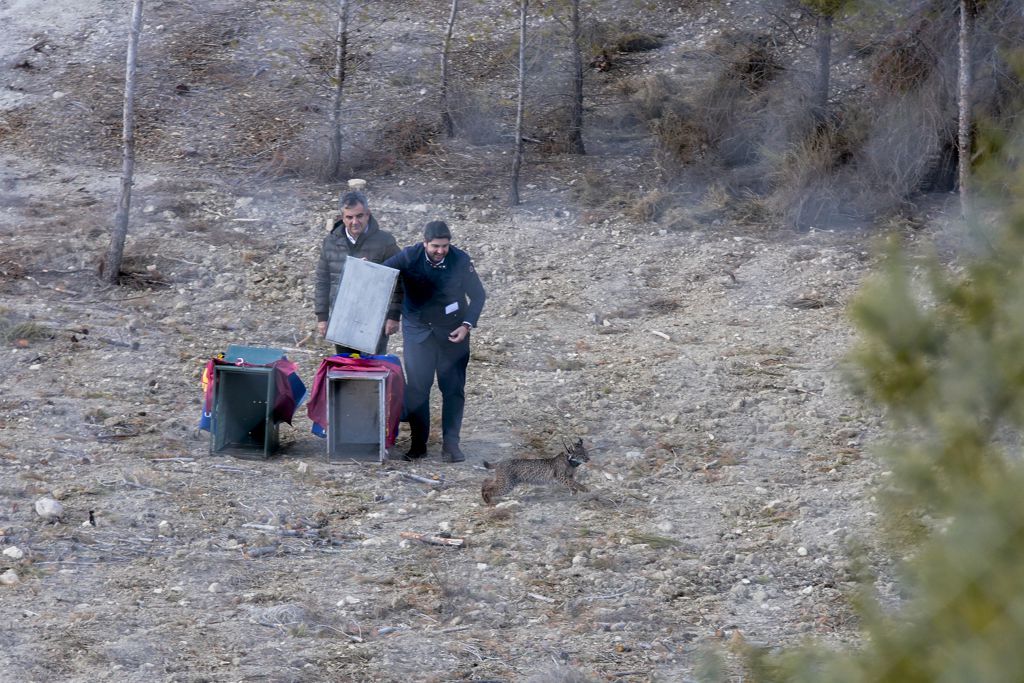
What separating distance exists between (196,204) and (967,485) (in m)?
13.3

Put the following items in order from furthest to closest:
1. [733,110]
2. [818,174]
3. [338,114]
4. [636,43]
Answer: [636,43]
[733,110]
[338,114]
[818,174]

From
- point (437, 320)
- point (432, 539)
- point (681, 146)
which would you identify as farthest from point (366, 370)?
point (681, 146)

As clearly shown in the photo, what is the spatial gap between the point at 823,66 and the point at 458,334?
821 centimetres

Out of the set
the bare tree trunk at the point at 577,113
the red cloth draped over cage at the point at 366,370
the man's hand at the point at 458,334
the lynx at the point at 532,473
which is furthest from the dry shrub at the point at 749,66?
the lynx at the point at 532,473

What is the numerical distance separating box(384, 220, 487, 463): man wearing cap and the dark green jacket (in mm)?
289

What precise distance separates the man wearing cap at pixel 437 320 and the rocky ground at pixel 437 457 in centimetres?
39

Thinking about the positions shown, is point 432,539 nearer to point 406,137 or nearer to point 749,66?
point 406,137

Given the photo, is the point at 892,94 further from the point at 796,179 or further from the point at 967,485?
the point at 967,485

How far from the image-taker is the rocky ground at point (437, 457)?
5363mm

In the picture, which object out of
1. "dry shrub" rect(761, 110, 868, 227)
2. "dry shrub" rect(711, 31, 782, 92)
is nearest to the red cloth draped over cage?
"dry shrub" rect(761, 110, 868, 227)

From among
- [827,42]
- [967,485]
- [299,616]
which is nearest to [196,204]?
[827,42]

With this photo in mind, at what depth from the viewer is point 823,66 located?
1369 centimetres

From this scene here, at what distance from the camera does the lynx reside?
23.1 feet

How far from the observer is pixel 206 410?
767 cm
